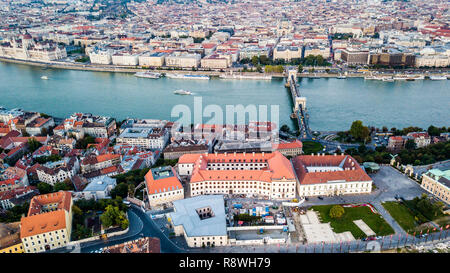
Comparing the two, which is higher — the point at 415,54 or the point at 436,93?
the point at 415,54

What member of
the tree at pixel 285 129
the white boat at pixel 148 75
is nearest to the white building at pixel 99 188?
the tree at pixel 285 129

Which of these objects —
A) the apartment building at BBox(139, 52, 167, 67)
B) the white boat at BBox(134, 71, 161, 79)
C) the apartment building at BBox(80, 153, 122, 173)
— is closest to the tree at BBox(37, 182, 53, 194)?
the apartment building at BBox(80, 153, 122, 173)

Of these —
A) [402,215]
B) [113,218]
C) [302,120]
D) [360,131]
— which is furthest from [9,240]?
[302,120]

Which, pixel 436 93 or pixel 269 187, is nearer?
pixel 269 187

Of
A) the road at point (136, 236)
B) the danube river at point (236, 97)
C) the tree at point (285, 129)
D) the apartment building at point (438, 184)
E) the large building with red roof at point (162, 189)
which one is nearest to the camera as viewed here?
the road at point (136, 236)

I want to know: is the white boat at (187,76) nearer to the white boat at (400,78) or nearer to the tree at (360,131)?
the tree at (360,131)
